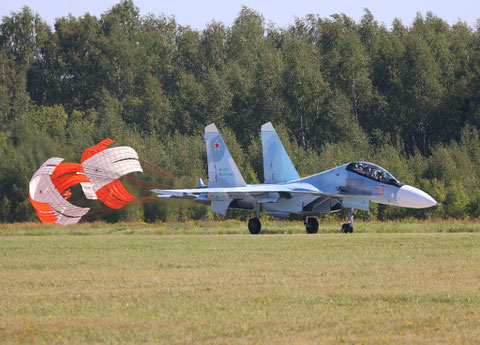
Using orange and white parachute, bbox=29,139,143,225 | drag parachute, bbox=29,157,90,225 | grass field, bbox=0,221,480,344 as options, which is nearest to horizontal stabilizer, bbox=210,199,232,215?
orange and white parachute, bbox=29,139,143,225

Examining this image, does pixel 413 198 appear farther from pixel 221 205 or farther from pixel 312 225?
pixel 221 205

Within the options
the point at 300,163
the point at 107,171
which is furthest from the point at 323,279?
the point at 300,163

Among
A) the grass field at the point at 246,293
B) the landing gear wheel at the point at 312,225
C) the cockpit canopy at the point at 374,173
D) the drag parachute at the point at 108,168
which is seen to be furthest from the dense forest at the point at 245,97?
the grass field at the point at 246,293

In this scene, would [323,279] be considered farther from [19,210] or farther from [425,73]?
[425,73]

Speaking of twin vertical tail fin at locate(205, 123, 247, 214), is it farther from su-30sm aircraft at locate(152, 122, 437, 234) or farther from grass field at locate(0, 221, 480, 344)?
grass field at locate(0, 221, 480, 344)

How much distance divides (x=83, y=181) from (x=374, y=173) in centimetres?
1229

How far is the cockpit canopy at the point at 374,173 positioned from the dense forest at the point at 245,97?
30.6ft

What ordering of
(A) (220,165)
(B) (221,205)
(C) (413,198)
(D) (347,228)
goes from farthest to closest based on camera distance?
(A) (220,165) → (B) (221,205) → (D) (347,228) → (C) (413,198)

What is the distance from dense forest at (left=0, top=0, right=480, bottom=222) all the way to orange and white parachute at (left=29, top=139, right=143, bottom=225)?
126 inches

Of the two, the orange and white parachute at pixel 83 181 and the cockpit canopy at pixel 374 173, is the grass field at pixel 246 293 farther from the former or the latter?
the orange and white parachute at pixel 83 181

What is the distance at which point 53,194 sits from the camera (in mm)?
33062

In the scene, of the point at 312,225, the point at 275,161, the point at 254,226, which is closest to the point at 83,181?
the point at 254,226

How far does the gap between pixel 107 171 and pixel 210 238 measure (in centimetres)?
695

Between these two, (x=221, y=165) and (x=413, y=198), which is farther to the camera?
(x=221, y=165)
